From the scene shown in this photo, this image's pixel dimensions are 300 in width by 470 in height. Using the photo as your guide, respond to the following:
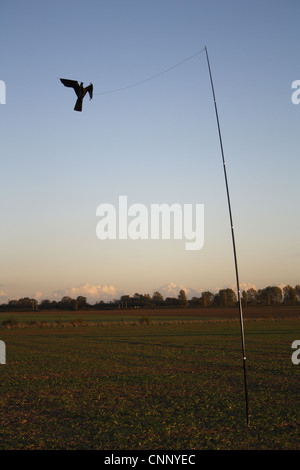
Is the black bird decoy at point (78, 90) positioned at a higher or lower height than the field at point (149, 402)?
higher

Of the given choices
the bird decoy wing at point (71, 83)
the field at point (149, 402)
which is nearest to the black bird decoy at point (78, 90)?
the bird decoy wing at point (71, 83)

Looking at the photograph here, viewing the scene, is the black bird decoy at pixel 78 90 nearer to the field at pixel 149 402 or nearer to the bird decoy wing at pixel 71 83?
the bird decoy wing at pixel 71 83

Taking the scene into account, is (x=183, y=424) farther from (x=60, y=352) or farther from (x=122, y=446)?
(x=60, y=352)

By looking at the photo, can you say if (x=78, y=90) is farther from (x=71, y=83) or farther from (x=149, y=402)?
(x=149, y=402)

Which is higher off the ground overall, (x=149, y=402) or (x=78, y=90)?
(x=78, y=90)

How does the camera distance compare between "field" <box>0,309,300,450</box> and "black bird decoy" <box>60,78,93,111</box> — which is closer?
"field" <box>0,309,300,450</box>

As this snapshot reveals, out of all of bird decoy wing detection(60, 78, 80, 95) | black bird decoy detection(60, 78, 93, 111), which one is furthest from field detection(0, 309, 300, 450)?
bird decoy wing detection(60, 78, 80, 95)

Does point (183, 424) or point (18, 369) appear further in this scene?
point (18, 369)

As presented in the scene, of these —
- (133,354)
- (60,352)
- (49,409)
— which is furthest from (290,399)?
(60,352)

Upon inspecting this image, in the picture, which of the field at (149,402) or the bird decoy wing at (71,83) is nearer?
the field at (149,402)

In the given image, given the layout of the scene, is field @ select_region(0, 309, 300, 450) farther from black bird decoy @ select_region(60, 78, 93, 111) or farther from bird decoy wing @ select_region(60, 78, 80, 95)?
bird decoy wing @ select_region(60, 78, 80, 95)

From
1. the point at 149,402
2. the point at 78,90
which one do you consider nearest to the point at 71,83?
the point at 78,90

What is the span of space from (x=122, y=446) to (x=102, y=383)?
873 cm

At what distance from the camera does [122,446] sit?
30.2 ft
